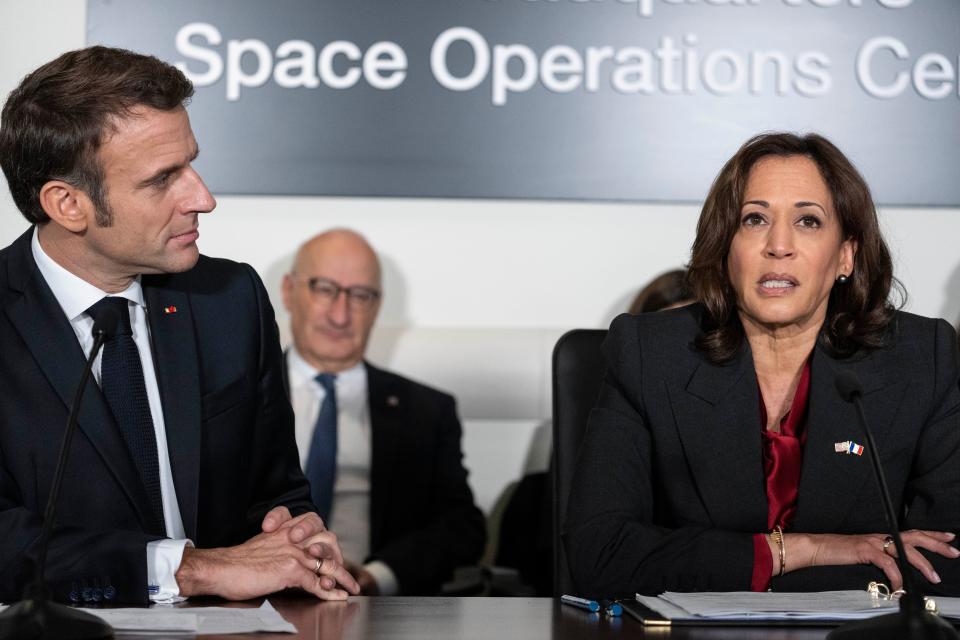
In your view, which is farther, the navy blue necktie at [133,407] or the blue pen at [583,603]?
the navy blue necktie at [133,407]

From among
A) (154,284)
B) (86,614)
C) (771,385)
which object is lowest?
(86,614)

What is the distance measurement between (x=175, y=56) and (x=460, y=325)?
1.21m

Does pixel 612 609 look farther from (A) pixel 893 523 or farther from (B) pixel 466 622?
(A) pixel 893 523

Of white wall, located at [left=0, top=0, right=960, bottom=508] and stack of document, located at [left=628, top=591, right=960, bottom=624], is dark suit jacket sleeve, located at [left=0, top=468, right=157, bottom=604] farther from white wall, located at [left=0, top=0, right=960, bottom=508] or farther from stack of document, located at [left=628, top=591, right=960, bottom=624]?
white wall, located at [left=0, top=0, right=960, bottom=508]

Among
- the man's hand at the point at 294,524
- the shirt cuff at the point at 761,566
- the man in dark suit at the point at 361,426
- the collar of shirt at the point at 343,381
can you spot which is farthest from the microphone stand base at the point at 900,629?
the collar of shirt at the point at 343,381

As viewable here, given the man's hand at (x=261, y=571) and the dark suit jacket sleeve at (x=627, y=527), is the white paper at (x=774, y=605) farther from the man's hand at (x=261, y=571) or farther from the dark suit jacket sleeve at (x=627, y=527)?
the man's hand at (x=261, y=571)

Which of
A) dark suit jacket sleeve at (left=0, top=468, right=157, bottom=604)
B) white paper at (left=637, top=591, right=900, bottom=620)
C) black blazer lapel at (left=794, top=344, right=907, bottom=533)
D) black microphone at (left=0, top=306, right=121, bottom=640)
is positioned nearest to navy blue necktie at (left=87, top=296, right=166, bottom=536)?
dark suit jacket sleeve at (left=0, top=468, right=157, bottom=604)

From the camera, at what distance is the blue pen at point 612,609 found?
1817 millimetres

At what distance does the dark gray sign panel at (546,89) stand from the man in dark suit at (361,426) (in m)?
0.29

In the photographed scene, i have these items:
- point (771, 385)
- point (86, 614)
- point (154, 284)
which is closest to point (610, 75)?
point (771, 385)

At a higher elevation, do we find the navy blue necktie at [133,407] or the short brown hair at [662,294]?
the short brown hair at [662,294]

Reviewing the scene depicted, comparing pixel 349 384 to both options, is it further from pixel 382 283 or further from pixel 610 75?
pixel 610 75

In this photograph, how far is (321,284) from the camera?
157 inches

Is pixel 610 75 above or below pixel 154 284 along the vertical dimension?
above
